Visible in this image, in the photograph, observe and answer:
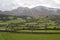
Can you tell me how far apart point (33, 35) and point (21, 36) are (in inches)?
3.9

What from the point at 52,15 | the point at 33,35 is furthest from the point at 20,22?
the point at 52,15

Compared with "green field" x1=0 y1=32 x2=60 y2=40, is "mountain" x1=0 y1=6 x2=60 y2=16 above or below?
above

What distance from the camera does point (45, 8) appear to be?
119 cm

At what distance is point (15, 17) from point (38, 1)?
229 millimetres

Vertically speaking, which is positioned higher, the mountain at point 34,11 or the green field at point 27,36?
the mountain at point 34,11

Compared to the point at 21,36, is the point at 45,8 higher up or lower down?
higher up

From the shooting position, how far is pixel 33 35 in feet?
3.89

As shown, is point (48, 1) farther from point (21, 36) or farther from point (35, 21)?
point (21, 36)

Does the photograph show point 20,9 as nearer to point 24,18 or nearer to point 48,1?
point 24,18

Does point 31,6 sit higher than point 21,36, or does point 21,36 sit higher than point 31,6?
point 31,6

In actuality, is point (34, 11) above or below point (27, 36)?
above

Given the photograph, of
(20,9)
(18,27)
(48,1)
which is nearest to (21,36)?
(18,27)

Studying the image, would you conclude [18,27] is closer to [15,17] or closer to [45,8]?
[15,17]

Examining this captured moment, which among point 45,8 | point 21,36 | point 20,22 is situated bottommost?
point 21,36
